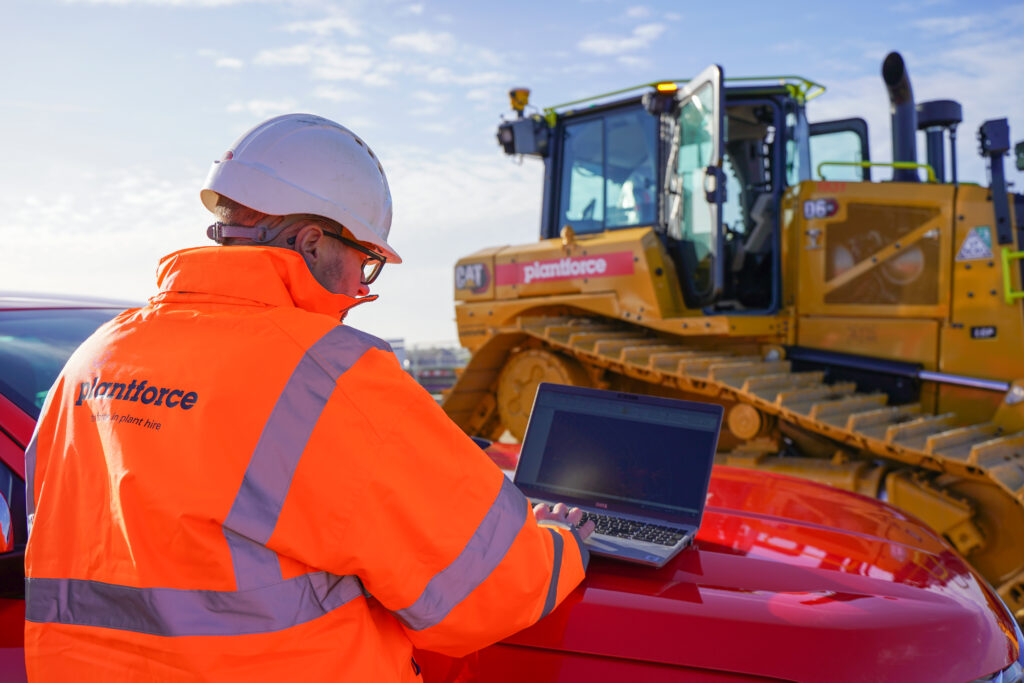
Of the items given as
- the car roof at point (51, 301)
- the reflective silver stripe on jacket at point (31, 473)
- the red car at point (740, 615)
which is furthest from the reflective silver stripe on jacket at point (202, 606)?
the car roof at point (51, 301)

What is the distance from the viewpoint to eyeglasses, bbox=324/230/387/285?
5.48ft

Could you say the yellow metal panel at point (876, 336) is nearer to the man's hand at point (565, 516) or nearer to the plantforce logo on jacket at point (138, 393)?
the man's hand at point (565, 516)

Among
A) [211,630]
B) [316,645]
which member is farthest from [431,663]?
[211,630]

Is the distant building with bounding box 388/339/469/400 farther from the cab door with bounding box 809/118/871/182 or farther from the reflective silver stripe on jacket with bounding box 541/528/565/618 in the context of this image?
the reflective silver stripe on jacket with bounding box 541/528/565/618

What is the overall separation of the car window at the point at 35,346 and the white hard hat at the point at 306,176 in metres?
0.77

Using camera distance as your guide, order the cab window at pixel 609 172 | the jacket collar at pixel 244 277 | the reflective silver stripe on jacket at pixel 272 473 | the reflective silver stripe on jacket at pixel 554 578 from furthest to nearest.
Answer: the cab window at pixel 609 172
the reflective silver stripe on jacket at pixel 554 578
the jacket collar at pixel 244 277
the reflective silver stripe on jacket at pixel 272 473

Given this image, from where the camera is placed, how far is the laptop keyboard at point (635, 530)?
2.05 metres

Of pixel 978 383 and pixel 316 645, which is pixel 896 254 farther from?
pixel 316 645

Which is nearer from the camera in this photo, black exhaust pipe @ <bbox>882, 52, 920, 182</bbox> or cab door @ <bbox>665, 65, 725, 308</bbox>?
cab door @ <bbox>665, 65, 725, 308</bbox>

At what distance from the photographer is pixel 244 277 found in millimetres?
1412

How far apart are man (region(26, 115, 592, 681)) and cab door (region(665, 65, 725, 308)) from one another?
476 cm

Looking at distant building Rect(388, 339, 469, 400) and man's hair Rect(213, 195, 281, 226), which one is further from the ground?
man's hair Rect(213, 195, 281, 226)

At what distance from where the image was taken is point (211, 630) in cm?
127

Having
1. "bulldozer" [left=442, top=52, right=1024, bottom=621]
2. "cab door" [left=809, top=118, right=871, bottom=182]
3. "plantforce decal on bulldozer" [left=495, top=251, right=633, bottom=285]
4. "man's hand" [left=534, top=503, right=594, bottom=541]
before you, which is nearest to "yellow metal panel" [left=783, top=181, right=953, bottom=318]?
"bulldozer" [left=442, top=52, right=1024, bottom=621]
